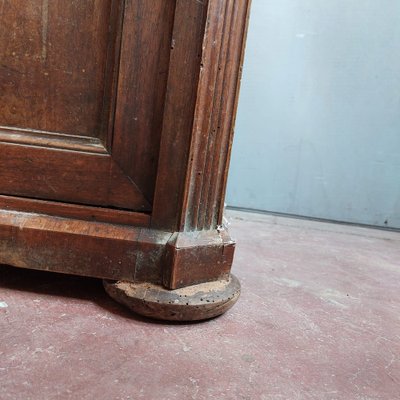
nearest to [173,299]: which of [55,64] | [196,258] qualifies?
[196,258]

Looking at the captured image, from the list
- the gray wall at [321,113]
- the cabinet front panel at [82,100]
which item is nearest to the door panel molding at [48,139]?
the cabinet front panel at [82,100]

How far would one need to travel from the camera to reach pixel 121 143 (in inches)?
27.7

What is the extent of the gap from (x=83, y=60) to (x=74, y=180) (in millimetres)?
216

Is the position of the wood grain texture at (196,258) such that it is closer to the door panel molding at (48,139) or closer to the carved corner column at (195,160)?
the carved corner column at (195,160)

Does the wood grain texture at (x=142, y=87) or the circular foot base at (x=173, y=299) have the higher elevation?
the wood grain texture at (x=142, y=87)

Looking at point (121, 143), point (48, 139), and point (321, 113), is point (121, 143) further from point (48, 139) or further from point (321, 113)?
point (321, 113)

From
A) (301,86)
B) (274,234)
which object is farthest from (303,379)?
(301,86)

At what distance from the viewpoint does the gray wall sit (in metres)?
1.71

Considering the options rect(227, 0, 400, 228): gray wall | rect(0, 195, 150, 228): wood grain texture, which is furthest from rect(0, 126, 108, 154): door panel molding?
rect(227, 0, 400, 228): gray wall

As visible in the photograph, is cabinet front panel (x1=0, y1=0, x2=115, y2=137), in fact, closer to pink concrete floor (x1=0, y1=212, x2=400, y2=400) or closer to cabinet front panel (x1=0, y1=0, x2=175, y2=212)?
cabinet front panel (x1=0, y1=0, x2=175, y2=212)

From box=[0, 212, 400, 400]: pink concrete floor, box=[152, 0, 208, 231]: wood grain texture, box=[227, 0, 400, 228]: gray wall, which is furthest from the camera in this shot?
box=[227, 0, 400, 228]: gray wall

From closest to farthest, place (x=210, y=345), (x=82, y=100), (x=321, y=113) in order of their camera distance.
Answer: (x=210, y=345) → (x=82, y=100) → (x=321, y=113)

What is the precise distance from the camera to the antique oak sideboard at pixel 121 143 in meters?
0.67

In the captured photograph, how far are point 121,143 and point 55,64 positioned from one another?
19cm
